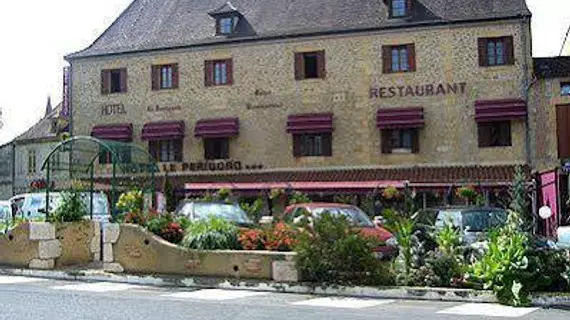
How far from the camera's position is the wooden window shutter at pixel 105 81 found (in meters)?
36.8

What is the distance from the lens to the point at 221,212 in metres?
18.3

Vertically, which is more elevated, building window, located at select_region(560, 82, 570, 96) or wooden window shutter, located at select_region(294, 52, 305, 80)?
wooden window shutter, located at select_region(294, 52, 305, 80)

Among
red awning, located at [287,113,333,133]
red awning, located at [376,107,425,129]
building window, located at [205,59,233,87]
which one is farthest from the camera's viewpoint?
building window, located at [205,59,233,87]

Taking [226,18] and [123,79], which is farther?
[123,79]

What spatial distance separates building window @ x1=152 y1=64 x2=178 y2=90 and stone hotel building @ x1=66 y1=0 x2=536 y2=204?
0.20 feet

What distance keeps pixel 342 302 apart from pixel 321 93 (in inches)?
859

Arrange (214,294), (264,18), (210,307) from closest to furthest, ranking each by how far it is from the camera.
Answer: (210,307) < (214,294) < (264,18)

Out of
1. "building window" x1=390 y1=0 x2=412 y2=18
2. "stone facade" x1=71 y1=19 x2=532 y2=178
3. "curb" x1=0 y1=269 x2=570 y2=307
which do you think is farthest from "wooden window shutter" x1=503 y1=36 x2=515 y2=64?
"curb" x1=0 y1=269 x2=570 y2=307

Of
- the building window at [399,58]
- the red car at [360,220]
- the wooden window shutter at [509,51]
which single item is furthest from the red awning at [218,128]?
the red car at [360,220]

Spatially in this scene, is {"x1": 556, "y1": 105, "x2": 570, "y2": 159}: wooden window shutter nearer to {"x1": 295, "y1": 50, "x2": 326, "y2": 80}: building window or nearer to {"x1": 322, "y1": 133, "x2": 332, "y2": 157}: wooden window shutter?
{"x1": 322, "y1": 133, "x2": 332, "y2": 157}: wooden window shutter

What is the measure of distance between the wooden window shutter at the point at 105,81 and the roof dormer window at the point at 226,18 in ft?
19.3

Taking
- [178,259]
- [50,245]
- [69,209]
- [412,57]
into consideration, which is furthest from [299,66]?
[178,259]

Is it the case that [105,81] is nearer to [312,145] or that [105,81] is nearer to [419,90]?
[312,145]

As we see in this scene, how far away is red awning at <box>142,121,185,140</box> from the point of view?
114ft
